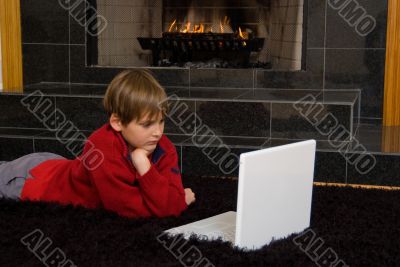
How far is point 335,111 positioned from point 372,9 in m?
0.74

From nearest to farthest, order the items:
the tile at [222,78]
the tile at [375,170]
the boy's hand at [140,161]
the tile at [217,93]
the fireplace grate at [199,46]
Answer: the boy's hand at [140,161] → the tile at [375,170] → the tile at [217,93] → the tile at [222,78] → the fireplace grate at [199,46]

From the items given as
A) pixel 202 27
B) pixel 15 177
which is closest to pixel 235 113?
pixel 202 27

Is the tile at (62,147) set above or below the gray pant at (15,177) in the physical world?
below

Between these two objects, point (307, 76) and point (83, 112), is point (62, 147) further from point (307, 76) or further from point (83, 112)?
point (307, 76)

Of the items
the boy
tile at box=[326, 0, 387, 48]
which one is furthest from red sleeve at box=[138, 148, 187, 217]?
tile at box=[326, 0, 387, 48]

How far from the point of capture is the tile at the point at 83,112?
3.24m

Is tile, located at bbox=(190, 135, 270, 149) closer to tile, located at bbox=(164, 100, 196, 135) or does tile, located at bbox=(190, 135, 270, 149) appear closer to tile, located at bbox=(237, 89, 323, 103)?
tile, located at bbox=(164, 100, 196, 135)

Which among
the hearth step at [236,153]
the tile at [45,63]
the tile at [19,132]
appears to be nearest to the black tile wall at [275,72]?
the tile at [45,63]

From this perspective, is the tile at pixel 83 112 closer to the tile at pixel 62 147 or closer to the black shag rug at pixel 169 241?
the tile at pixel 62 147

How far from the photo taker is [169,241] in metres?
1.63

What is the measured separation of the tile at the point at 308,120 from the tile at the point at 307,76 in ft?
1.73

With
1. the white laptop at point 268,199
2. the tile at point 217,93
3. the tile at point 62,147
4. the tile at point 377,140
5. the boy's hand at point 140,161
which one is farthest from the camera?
the tile at point 217,93

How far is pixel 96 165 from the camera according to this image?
180cm

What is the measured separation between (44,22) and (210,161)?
1.48 metres
